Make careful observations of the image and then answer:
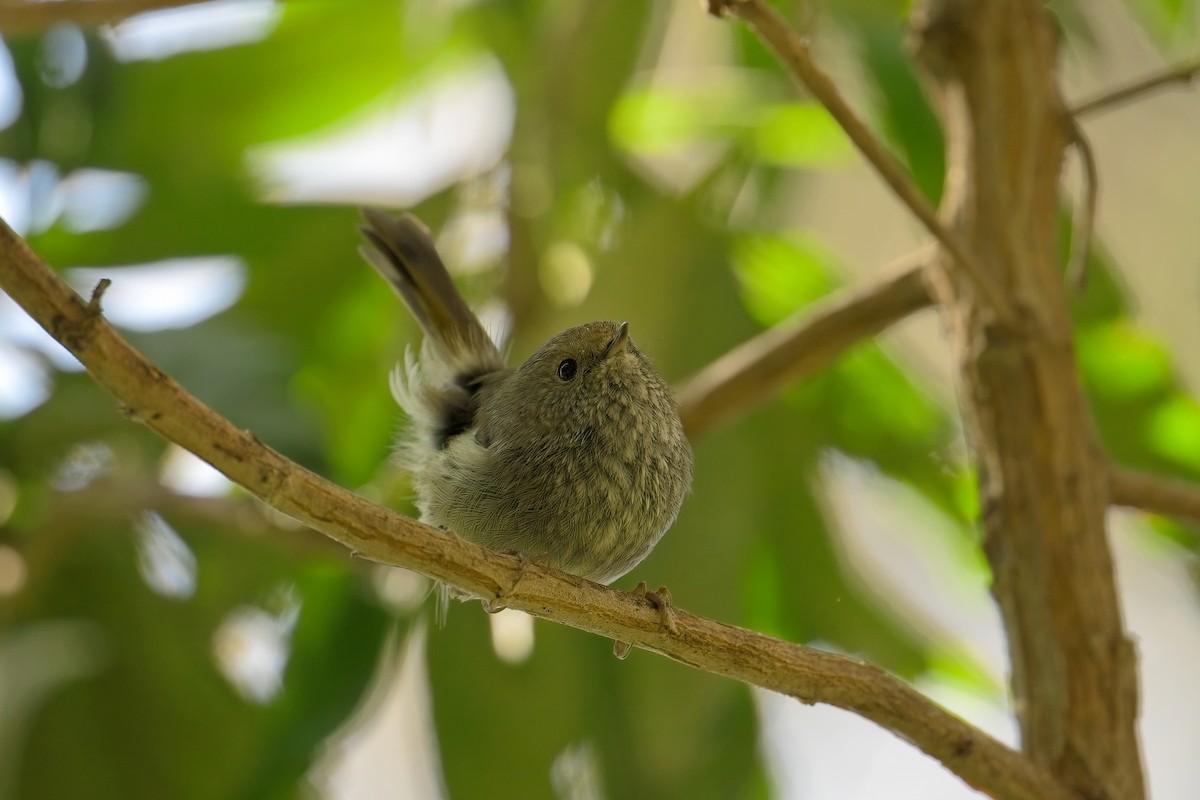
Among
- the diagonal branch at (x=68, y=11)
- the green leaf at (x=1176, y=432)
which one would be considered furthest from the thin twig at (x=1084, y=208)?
the diagonal branch at (x=68, y=11)

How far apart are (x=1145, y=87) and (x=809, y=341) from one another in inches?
26.2

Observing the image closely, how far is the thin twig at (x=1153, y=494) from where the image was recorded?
6.31 feet

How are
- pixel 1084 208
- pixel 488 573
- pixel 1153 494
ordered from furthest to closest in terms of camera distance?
pixel 1084 208
pixel 1153 494
pixel 488 573

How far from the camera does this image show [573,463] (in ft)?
5.79

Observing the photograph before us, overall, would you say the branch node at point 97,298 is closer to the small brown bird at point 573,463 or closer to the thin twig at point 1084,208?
the small brown bird at point 573,463

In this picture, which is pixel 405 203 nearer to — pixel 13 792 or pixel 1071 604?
pixel 13 792

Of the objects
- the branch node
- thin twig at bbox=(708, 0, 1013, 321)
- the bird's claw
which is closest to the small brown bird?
the bird's claw

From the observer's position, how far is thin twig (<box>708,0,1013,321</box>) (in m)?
1.62

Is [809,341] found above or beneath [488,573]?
beneath

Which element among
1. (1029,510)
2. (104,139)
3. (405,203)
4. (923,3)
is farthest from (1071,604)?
(104,139)

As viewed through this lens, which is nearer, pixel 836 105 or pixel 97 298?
pixel 97 298

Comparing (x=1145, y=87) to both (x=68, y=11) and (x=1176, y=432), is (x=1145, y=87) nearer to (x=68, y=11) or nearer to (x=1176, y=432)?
(x=1176, y=432)

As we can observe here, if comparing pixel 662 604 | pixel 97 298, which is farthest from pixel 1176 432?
pixel 97 298

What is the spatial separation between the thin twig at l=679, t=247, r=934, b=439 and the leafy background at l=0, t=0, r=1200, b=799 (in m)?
0.21
